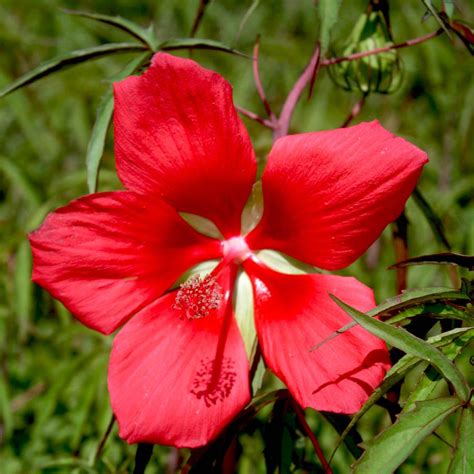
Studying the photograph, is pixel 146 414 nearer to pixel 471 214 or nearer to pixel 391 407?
pixel 391 407

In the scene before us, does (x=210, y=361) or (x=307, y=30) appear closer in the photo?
(x=210, y=361)

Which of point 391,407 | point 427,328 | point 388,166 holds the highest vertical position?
point 388,166

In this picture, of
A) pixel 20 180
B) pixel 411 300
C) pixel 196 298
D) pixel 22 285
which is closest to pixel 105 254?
pixel 196 298

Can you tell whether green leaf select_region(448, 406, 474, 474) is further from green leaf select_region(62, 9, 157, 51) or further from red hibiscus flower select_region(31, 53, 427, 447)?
green leaf select_region(62, 9, 157, 51)

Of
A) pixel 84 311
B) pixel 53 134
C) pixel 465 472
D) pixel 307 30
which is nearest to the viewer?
pixel 465 472

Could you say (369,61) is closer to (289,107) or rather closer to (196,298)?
(289,107)

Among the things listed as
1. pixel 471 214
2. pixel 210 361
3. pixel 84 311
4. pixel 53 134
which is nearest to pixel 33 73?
pixel 84 311
